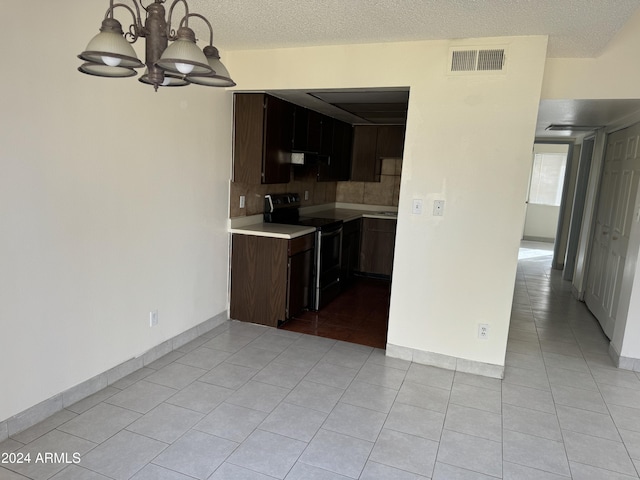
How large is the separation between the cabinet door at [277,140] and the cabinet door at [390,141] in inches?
80.9

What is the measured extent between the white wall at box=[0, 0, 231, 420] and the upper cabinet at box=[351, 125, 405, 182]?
117 inches

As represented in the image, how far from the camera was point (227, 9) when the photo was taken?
257 cm

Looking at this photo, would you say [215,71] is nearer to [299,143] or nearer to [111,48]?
[111,48]

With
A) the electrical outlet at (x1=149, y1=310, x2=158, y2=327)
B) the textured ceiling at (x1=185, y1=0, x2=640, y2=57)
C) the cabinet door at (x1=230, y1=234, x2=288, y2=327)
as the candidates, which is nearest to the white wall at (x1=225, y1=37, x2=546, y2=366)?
the textured ceiling at (x1=185, y1=0, x2=640, y2=57)

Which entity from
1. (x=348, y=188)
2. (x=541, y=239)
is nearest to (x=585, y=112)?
(x=348, y=188)

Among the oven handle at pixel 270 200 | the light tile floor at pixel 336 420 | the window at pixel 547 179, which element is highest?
the window at pixel 547 179

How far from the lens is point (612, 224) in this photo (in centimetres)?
445

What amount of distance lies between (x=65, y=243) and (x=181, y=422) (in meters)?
1.19

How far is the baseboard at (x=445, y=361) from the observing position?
321cm

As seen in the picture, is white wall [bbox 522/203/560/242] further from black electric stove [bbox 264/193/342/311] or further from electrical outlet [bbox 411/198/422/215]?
electrical outlet [bbox 411/198/422/215]

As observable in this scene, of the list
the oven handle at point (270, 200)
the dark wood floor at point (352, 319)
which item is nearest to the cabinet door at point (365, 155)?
the dark wood floor at point (352, 319)

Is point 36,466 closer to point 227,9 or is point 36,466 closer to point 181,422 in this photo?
point 181,422

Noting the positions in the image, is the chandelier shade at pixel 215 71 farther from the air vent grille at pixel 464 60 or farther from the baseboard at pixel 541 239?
the baseboard at pixel 541 239

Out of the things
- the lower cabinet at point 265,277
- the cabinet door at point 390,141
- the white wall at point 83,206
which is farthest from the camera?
the cabinet door at point 390,141
